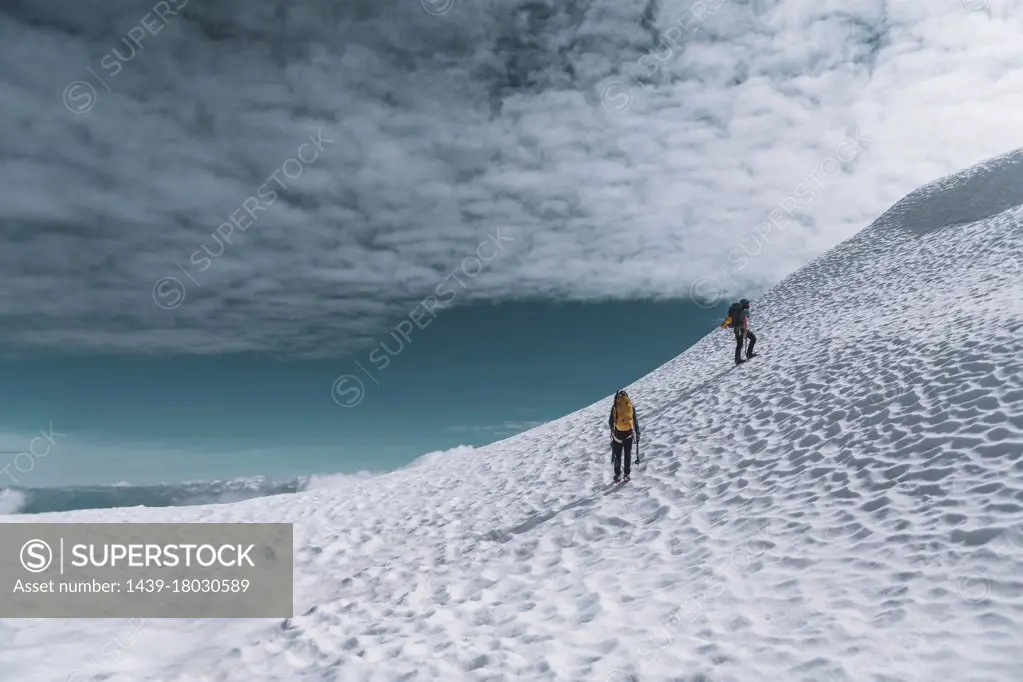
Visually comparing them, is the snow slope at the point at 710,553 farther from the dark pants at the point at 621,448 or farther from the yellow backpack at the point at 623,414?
the yellow backpack at the point at 623,414

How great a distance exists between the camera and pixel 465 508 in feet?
50.6

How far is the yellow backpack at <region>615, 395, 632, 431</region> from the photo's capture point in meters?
13.8

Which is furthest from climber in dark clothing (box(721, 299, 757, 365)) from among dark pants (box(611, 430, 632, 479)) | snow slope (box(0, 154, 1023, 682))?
dark pants (box(611, 430, 632, 479))

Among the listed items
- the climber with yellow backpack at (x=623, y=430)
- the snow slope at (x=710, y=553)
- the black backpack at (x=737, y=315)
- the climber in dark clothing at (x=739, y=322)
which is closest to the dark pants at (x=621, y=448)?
the climber with yellow backpack at (x=623, y=430)

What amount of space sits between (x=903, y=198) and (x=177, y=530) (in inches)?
1943

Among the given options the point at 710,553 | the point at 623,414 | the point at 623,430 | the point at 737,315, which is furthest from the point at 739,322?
the point at 710,553

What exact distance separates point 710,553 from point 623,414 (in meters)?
4.96

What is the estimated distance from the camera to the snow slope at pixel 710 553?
6.59 meters

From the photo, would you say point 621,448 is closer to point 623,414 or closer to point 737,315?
point 623,414

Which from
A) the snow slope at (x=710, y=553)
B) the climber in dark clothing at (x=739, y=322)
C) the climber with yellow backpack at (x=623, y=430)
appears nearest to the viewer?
the snow slope at (x=710, y=553)

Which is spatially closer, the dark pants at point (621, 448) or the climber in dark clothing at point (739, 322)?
the dark pants at point (621, 448)

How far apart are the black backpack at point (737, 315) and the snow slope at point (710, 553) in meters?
3.57

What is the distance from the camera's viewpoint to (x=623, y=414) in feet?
45.7

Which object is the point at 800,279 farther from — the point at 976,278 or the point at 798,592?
the point at 798,592
